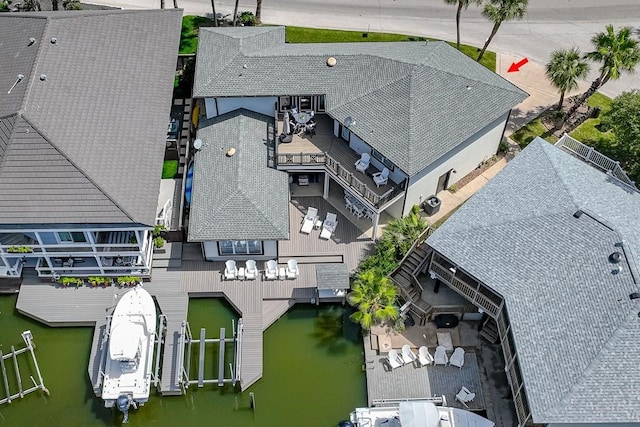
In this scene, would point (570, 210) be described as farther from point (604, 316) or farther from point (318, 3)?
point (318, 3)

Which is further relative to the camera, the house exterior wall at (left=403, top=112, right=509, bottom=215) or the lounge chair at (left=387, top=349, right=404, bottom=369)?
the house exterior wall at (left=403, top=112, right=509, bottom=215)

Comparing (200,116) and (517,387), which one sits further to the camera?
(200,116)

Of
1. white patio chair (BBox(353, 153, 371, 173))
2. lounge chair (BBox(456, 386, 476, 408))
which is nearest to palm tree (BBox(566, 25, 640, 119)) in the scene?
white patio chair (BBox(353, 153, 371, 173))

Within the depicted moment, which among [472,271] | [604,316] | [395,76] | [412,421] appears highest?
[395,76]

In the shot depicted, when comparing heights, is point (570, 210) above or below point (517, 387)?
above

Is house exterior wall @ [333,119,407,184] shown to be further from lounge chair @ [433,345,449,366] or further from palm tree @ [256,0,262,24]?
palm tree @ [256,0,262,24]

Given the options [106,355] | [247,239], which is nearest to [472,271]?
[247,239]

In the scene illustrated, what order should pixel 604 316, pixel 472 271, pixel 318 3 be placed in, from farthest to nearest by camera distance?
1. pixel 318 3
2. pixel 472 271
3. pixel 604 316
